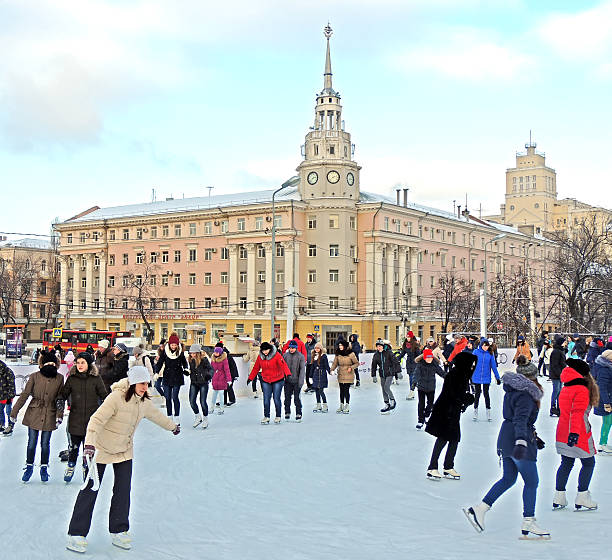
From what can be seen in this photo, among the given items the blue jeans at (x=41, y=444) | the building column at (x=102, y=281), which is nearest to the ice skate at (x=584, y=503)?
the blue jeans at (x=41, y=444)

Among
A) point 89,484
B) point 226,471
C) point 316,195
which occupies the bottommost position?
point 226,471

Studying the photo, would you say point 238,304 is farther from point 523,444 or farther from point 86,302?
point 523,444

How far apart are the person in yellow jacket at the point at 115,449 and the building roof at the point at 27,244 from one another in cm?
10168

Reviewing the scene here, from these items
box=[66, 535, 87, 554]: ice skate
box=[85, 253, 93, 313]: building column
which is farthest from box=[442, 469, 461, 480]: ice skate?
box=[85, 253, 93, 313]: building column

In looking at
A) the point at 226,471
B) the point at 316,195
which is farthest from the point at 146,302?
the point at 226,471

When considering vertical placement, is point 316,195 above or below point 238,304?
above

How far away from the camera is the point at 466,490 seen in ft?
31.3

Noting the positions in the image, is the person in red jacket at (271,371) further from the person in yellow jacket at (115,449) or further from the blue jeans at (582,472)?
the person in yellow jacket at (115,449)

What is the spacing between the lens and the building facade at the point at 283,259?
6806 cm

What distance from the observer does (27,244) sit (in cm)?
10362

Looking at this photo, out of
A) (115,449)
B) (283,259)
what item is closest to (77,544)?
(115,449)

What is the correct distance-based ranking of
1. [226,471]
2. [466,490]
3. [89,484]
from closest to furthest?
[89,484], [466,490], [226,471]

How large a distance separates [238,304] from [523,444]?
210 ft

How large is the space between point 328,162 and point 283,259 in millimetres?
9785
